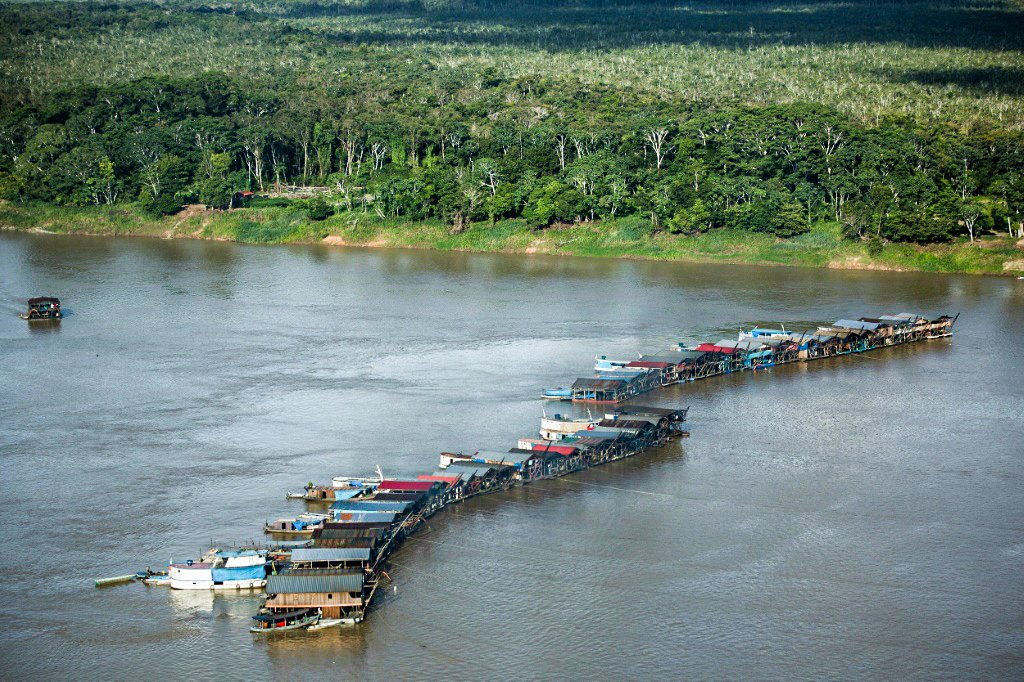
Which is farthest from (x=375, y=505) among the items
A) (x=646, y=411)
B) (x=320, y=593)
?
(x=646, y=411)

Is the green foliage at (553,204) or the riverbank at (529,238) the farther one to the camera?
the green foliage at (553,204)

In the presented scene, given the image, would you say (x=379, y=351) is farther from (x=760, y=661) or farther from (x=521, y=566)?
(x=760, y=661)

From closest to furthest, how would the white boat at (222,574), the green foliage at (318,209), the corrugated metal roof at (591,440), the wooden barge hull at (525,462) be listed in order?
the white boat at (222,574) < the wooden barge hull at (525,462) < the corrugated metal roof at (591,440) < the green foliage at (318,209)

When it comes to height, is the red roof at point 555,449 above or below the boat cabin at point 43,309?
below

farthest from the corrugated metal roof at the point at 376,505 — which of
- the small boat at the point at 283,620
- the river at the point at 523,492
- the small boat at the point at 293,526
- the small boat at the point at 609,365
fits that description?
the small boat at the point at 609,365

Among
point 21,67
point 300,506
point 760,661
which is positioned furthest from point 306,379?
point 21,67

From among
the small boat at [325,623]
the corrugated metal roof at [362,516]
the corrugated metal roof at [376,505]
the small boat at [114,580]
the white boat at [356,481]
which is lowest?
the small boat at [325,623]

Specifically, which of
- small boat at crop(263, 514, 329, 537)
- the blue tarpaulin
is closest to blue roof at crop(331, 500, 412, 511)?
small boat at crop(263, 514, 329, 537)

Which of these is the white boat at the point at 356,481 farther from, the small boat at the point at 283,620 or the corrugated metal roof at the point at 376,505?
the small boat at the point at 283,620
